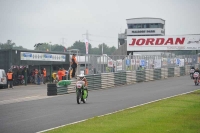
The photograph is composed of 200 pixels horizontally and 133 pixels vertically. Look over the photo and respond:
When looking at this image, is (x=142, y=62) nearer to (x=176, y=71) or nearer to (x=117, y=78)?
(x=117, y=78)

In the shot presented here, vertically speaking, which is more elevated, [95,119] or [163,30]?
[163,30]

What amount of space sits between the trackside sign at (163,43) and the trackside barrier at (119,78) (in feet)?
37.8

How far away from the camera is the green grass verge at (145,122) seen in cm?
1179

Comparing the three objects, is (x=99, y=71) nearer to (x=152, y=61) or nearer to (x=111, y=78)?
(x=111, y=78)

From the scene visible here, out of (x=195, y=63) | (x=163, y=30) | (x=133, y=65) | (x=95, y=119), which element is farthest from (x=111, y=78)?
(x=163, y=30)

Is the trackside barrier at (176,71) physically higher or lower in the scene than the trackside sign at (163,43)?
lower

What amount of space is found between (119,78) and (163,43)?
29.4 meters

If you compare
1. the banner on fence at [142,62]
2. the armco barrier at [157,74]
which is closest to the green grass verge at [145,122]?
the banner on fence at [142,62]

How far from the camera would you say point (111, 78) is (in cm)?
3522

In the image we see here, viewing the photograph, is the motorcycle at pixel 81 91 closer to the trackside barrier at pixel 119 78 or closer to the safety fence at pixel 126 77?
the trackside barrier at pixel 119 78

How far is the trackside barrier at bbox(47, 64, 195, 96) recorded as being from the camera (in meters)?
28.7

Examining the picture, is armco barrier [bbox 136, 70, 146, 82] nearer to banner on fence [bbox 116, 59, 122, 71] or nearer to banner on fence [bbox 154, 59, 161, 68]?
banner on fence [bbox 154, 59, 161, 68]

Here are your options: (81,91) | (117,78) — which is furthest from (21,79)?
(81,91)

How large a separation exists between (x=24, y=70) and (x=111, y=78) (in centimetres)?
1188
